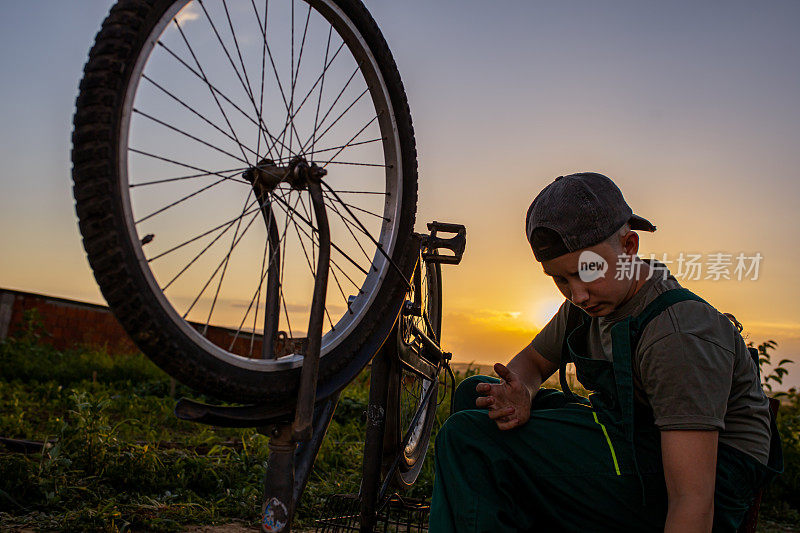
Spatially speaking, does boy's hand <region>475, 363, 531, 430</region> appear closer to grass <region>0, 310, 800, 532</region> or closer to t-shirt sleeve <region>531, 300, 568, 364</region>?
t-shirt sleeve <region>531, 300, 568, 364</region>

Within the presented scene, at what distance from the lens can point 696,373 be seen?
1381 millimetres

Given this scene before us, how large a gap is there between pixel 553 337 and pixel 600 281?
479 millimetres

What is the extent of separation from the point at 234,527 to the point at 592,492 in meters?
1.62

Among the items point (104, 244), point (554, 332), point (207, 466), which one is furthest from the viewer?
point (207, 466)

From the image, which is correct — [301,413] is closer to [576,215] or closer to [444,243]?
[576,215]

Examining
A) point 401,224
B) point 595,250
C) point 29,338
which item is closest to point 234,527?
point 401,224

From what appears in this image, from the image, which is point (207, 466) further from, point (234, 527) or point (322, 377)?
point (322, 377)

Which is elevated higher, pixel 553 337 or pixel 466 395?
pixel 553 337

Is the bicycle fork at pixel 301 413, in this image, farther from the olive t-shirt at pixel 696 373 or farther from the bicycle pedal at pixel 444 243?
the bicycle pedal at pixel 444 243

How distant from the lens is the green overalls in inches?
59.2

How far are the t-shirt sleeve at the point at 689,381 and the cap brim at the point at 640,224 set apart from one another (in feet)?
1.25

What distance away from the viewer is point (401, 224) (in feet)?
6.86

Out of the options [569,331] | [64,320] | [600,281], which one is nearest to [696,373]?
[600,281]

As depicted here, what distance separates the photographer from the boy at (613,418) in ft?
4.65
